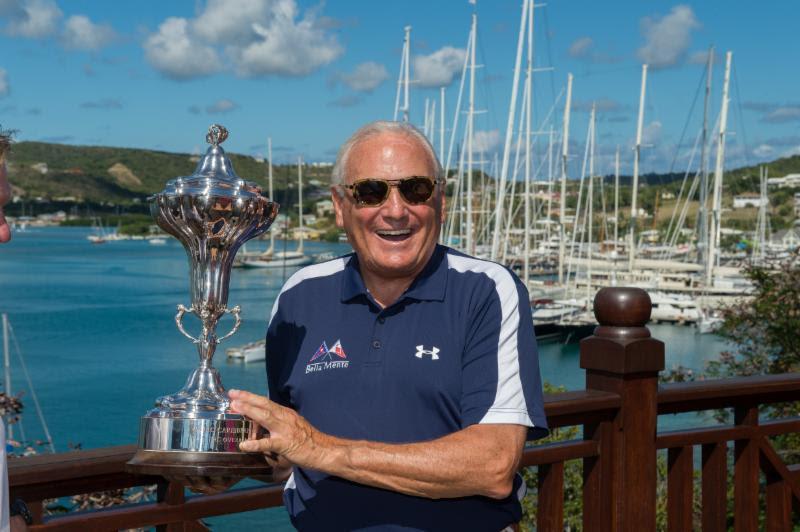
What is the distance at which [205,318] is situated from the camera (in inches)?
67.7

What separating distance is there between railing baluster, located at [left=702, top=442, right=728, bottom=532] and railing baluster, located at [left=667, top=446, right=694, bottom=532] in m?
0.09

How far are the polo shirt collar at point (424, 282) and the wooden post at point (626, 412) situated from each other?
88 cm

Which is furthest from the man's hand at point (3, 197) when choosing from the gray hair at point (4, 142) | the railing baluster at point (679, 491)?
the railing baluster at point (679, 491)

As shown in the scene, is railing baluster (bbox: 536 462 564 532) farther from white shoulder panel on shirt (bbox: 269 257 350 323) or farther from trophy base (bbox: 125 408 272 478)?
trophy base (bbox: 125 408 272 478)

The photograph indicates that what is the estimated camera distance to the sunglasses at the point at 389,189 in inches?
73.9

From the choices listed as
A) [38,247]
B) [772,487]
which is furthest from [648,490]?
[38,247]

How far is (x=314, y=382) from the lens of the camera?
186cm

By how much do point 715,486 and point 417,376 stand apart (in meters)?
1.68

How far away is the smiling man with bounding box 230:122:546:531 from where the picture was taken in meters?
1.66

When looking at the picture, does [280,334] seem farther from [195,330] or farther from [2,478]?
[195,330]

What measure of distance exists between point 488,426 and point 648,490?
121 centimetres

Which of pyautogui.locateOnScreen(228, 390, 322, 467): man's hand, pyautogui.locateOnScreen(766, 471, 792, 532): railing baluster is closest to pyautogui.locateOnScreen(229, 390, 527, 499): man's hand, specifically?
pyautogui.locateOnScreen(228, 390, 322, 467): man's hand

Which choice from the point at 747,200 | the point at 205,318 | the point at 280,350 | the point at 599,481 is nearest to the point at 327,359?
the point at 280,350

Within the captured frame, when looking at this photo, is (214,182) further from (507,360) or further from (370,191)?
(507,360)
